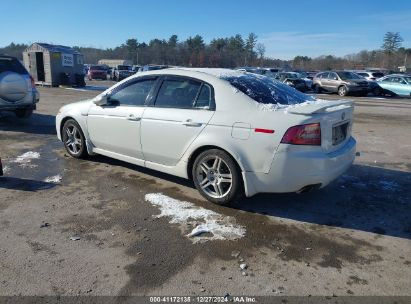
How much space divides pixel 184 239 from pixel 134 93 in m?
2.50

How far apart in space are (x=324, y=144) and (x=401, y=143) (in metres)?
5.38

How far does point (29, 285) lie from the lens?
10.0ft

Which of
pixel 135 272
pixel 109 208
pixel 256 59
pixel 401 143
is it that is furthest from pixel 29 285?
pixel 256 59

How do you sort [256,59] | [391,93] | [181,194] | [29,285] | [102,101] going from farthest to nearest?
[256,59]
[391,93]
[102,101]
[181,194]
[29,285]

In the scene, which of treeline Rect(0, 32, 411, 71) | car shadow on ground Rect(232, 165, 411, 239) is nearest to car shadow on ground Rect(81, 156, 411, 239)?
car shadow on ground Rect(232, 165, 411, 239)

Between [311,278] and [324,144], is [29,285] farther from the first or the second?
[324,144]

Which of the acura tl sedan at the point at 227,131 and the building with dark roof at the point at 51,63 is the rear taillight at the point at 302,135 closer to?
the acura tl sedan at the point at 227,131

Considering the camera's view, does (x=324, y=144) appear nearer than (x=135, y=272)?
No

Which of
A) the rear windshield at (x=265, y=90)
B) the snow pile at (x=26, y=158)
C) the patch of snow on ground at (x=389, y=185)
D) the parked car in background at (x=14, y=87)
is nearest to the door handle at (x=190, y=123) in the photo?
the rear windshield at (x=265, y=90)

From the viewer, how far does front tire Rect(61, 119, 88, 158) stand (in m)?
6.38

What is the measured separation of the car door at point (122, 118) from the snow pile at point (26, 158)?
1328 mm

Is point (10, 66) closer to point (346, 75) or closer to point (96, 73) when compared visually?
point (346, 75)

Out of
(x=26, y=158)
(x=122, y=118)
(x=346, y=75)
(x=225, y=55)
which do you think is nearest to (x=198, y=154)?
(x=122, y=118)

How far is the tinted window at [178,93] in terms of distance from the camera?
15.9ft
